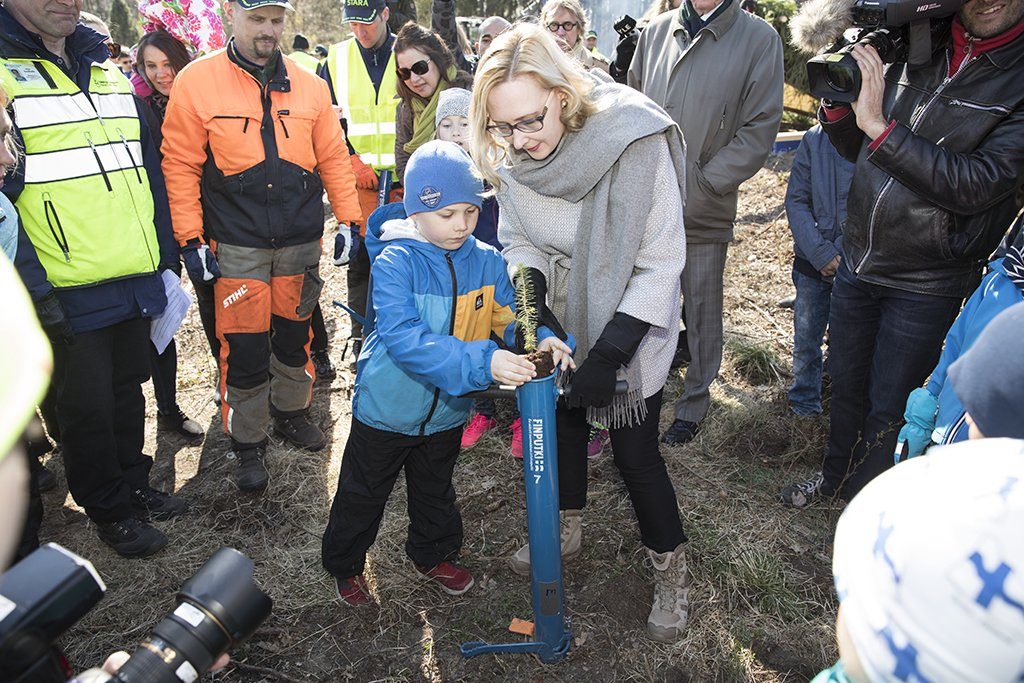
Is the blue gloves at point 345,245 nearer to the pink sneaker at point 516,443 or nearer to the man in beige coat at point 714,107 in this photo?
the pink sneaker at point 516,443

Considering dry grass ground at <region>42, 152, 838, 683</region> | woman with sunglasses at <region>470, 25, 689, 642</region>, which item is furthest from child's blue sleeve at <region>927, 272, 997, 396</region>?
dry grass ground at <region>42, 152, 838, 683</region>

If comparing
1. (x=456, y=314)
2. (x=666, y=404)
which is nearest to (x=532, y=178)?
(x=456, y=314)

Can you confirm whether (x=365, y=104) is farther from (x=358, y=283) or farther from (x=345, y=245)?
(x=345, y=245)

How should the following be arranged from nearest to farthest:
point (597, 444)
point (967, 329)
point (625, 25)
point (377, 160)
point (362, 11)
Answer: point (967, 329) < point (597, 444) < point (362, 11) < point (377, 160) < point (625, 25)

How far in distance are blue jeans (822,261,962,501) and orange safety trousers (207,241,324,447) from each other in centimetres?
260

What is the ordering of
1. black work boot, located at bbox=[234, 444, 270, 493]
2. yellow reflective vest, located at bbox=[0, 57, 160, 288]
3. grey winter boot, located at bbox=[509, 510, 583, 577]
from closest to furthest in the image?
yellow reflective vest, located at bbox=[0, 57, 160, 288] < grey winter boot, located at bbox=[509, 510, 583, 577] < black work boot, located at bbox=[234, 444, 270, 493]

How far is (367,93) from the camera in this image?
4418mm

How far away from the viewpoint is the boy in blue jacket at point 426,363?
2.08 m

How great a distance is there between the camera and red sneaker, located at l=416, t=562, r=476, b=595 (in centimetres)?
284

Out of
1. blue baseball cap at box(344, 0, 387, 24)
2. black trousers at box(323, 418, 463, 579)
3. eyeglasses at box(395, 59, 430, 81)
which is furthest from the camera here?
blue baseball cap at box(344, 0, 387, 24)

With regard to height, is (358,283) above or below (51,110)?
below

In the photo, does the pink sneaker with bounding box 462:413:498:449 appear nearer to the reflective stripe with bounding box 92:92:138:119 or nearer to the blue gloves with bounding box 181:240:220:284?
the blue gloves with bounding box 181:240:220:284

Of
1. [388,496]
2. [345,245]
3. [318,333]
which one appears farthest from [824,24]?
[318,333]

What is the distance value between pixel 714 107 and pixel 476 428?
2132mm
